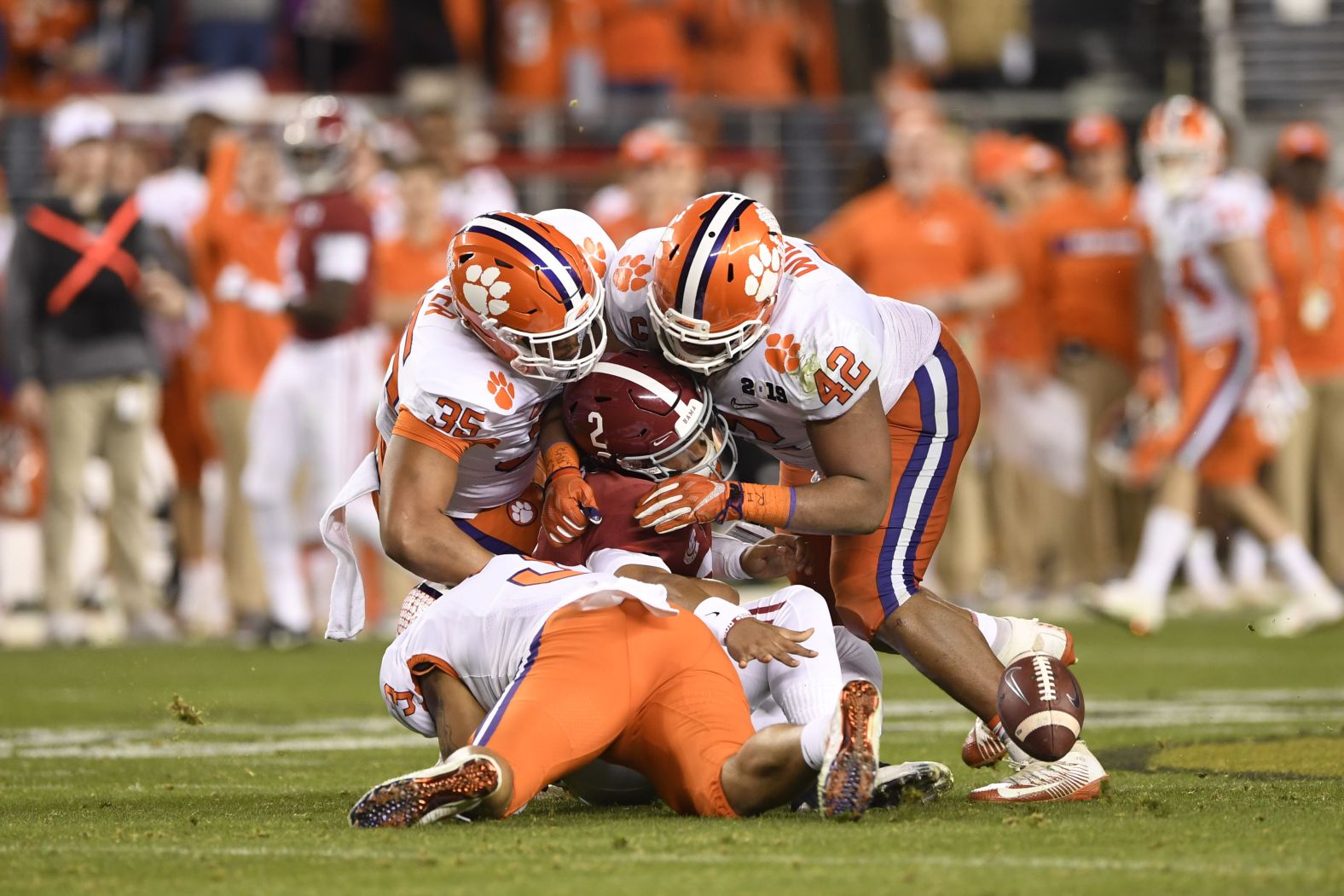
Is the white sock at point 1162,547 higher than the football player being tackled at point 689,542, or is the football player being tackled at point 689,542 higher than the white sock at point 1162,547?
the football player being tackled at point 689,542

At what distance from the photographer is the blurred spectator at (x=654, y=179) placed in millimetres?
10227

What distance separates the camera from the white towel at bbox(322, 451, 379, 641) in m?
5.14

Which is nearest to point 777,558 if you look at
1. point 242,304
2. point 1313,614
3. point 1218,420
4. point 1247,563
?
point 1218,420

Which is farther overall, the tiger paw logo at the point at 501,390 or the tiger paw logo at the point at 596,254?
the tiger paw logo at the point at 596,254

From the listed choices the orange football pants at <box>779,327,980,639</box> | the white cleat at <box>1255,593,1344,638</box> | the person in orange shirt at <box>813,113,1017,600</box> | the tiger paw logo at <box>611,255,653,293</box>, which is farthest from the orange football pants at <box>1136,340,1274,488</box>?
the tiger paw logo at <box>611,255,653,293</box>

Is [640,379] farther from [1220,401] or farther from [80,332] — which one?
[80,332]

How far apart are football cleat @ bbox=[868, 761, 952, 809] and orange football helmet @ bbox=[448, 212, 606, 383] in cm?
111

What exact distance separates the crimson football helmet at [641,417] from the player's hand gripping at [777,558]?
0.95 ft

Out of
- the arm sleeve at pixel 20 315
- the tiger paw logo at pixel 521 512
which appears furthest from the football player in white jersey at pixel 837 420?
the arm sleeve at pixel 20 315

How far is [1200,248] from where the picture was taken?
9.73 metres

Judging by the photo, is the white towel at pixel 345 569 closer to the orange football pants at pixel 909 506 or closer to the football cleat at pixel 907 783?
the orange football pants at pixel 909 506

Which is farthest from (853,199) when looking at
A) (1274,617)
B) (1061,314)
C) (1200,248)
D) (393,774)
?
(393,774)

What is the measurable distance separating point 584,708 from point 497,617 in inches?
13.3

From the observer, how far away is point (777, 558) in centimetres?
524
